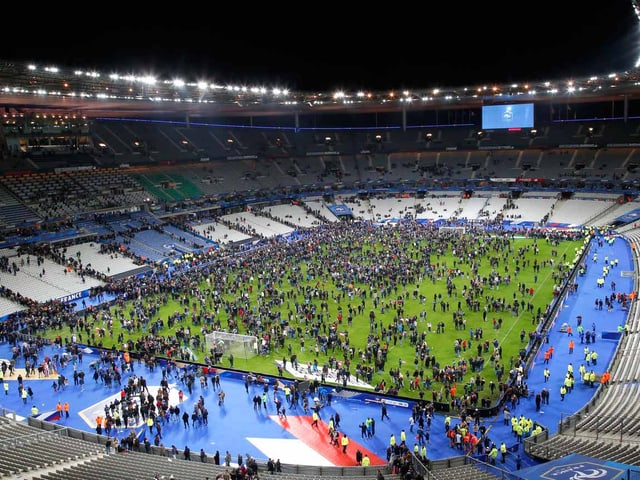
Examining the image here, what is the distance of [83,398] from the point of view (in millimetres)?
24406

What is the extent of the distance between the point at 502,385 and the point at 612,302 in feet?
47.2

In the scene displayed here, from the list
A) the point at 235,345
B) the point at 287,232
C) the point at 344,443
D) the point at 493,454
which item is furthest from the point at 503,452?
the point at 287,232

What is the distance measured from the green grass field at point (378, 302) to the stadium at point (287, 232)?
0.42 m

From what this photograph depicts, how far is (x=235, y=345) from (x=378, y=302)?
1115 cm

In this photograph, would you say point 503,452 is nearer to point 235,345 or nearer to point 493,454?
point 493,454

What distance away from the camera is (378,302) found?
119 feet

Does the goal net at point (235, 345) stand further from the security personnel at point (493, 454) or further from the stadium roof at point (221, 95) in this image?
the stadium roof at point (221, 95)

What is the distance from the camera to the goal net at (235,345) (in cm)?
2836

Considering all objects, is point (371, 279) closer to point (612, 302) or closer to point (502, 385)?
point (612, 302)

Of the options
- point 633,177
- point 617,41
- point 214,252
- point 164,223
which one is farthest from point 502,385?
point 633,177

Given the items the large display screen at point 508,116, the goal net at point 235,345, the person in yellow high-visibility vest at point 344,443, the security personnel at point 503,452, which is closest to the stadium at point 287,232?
the goal net at point 235,345

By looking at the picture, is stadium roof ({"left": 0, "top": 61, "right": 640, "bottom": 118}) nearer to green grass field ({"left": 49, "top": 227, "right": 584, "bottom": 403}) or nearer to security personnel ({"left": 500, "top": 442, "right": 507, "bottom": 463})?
green grass field ({"left": 49, "top": 227, "right": 584, "bottom": 403})

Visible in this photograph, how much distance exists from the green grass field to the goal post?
321 millimetres

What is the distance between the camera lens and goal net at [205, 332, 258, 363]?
28359mm
